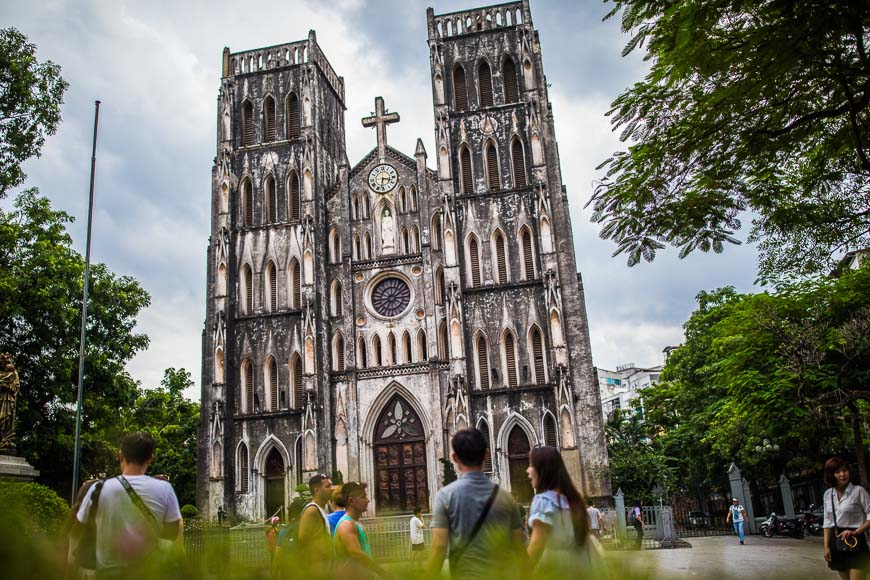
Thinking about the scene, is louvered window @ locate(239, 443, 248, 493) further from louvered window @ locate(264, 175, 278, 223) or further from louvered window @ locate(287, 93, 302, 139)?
louvered window @ locate(287, 93, 302, 139)

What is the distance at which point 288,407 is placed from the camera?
29359 mm

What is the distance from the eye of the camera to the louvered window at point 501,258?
1152 inches

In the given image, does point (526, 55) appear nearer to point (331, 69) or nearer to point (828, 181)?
point (331, 69)

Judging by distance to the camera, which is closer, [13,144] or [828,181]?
[828,181]

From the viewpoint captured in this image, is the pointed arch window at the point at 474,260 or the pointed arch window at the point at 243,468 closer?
the pointed arch window at the point at 243,468

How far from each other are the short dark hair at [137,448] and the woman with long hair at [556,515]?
2.26 m

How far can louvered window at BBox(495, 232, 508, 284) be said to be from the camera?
29250 millimetres

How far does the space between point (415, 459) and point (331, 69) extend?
1834cm

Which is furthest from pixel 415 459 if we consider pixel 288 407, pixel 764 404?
pixel 764 404

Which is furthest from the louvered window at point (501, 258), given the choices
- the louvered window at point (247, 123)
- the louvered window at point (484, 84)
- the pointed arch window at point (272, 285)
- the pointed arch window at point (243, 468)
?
the pointed arch window at point (243, 468)

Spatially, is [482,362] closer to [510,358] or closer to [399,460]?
[510,358]

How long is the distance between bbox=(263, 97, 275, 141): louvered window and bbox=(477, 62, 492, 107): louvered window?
8.80 m

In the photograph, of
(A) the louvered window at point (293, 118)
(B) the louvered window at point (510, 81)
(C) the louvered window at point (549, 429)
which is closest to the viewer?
(C) the louvered window at point (549, 429)

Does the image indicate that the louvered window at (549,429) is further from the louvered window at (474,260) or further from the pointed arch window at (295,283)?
the pointed arch window at (295,283)
